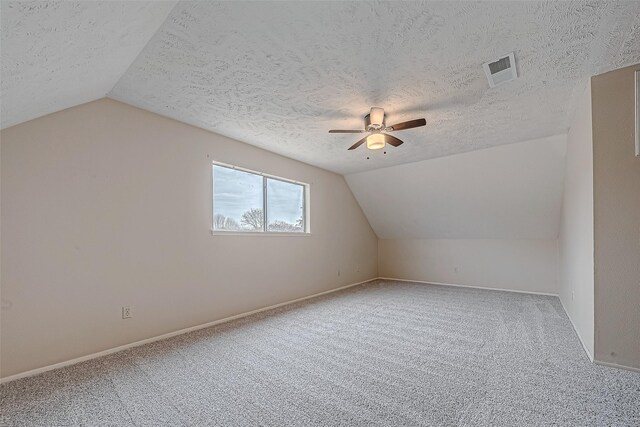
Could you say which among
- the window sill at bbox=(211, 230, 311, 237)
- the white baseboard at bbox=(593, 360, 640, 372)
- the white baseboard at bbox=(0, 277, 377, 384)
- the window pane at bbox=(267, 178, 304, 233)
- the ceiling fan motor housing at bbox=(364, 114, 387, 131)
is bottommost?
the white baseboard at bbox=(0, 277, 377, 384)

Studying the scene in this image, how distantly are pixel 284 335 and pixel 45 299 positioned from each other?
6.91 ft

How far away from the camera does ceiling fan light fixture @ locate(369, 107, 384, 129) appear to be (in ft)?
9.52

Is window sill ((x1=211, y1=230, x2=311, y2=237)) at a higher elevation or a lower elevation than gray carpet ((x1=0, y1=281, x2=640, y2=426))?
higher

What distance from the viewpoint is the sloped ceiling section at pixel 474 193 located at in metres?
4.21

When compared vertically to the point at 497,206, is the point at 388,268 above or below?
below

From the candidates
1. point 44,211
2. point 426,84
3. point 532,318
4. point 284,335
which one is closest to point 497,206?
point 532,318

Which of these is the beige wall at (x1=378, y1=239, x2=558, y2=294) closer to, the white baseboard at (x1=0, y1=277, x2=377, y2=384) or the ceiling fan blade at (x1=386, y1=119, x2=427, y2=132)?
the white baseboard at (x1=0, y1=277, x2=377, y2=384)

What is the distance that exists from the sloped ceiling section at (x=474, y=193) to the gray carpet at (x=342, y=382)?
6.88 feet

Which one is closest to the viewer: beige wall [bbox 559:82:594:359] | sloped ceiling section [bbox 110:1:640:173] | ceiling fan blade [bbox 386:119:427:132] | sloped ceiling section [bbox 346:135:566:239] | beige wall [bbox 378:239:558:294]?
sloped ceiling section [bbox 110:1:640:173]

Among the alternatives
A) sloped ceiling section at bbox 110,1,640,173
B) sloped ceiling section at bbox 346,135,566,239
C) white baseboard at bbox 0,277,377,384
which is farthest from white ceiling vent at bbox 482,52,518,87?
white baseboard at bbox 0,277,377,384

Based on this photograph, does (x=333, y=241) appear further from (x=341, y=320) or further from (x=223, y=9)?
(x=223, y=9)

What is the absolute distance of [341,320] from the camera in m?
3.64

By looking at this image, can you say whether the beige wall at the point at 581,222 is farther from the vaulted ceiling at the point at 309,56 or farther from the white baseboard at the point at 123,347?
the white baseboard at the point at 123,347

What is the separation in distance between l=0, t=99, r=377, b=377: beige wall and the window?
0.18m
